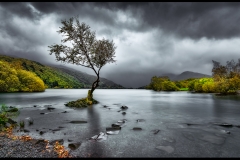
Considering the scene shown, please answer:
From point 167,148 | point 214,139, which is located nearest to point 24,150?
point 167,148

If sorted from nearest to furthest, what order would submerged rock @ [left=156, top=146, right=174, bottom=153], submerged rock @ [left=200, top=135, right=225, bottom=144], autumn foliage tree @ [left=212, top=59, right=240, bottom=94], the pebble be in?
the pebble
submerged rock @ [left=156, top=146, right=174, bottom=153]
submerged rock @ [left=200, top=135, right=225, bottom=144]
autumn foliage tree @ [left=212, top=59, right=240, bottom=94]

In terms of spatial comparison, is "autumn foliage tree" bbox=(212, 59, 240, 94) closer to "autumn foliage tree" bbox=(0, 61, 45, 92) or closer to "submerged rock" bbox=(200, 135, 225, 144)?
"submerged rock" bbox=(200, 135, 225, 144)

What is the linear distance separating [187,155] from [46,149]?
9.43 m

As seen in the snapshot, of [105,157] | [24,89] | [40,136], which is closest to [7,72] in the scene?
[24,89]

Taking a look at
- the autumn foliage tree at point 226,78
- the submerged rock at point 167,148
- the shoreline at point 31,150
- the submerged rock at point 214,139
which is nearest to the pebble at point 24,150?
the shoreline at point 31,150

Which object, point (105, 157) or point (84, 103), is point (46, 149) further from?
point (84, 103)

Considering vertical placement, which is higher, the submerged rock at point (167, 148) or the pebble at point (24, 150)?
the pebble at point (24, 150)

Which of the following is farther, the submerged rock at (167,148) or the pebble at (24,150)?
the submerged rock at (167,148)

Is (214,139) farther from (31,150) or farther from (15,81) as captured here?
(15,81)

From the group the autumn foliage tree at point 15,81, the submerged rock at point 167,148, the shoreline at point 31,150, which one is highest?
the autumn foliage tree at point 15,81

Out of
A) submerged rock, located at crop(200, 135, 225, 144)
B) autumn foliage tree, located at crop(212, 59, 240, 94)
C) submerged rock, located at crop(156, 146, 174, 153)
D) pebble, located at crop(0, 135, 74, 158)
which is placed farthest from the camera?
autumn foliage tree, located at crop(212, 59, 240, 94)

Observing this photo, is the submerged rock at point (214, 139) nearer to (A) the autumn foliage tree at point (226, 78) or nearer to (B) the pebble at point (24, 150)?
A: (B) the pebble at point (24, 150)

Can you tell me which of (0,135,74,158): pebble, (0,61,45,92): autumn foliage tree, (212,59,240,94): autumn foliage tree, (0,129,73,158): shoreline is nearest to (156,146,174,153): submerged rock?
(0,129,73,158): shoreline

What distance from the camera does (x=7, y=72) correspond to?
109 meters
